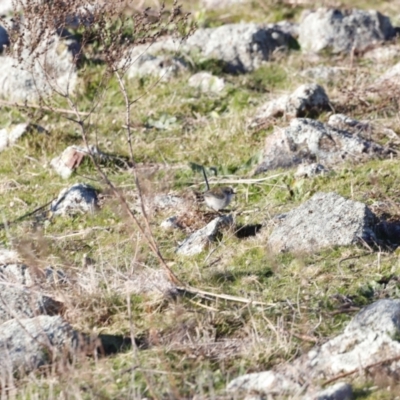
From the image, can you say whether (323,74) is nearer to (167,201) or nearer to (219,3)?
(167,201)

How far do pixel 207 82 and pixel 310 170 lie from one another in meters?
2.73

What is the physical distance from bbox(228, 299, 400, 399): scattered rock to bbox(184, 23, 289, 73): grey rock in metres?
5.94

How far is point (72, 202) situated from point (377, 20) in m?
4.89

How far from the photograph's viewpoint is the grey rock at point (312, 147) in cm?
775

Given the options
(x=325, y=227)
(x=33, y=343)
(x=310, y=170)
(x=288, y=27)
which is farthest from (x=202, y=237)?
(x=288, y=27)

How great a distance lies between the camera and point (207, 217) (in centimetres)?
689

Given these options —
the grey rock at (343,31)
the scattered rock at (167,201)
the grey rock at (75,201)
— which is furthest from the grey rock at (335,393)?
the grey rock at (343,31)

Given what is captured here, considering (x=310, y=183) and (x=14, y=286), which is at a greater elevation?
(x=14, y=286)

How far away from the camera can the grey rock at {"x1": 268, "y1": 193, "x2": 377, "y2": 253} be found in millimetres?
6012

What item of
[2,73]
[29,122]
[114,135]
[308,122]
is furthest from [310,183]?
[2,73]

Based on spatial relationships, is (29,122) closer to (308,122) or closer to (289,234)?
(308,122)

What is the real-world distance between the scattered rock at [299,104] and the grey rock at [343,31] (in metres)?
2.02

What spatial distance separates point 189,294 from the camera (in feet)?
18.0

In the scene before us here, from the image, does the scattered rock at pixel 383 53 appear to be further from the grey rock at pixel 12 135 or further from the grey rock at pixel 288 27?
the grey rock at pixel 12 135
